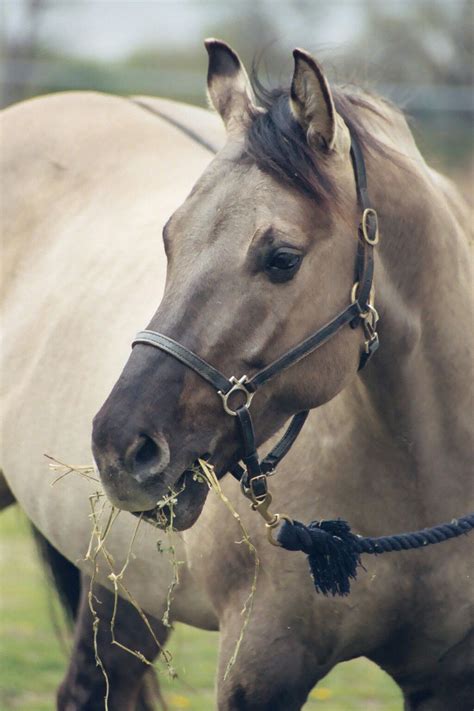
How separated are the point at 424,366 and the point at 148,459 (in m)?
0.74

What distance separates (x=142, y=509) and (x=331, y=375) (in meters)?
0.46

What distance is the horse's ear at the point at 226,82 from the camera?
2451 millimetres

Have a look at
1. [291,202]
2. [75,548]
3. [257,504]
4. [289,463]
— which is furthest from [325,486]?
[75,548]

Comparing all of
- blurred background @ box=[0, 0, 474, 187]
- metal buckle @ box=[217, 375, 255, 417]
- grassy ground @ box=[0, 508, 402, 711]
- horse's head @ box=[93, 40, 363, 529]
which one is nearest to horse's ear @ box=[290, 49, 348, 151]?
horse's head @ box=[93, 40, 363, 529]

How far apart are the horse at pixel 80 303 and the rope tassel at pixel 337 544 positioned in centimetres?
53

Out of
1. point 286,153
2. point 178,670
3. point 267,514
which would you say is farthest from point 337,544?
point 178,670

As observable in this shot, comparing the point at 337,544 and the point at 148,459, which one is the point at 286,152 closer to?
the point at 148,459

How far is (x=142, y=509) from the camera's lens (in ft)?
6.99

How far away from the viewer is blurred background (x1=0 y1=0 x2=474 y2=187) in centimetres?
1109

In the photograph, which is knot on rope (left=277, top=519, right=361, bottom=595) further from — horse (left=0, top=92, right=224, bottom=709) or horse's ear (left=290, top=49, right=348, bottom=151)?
horse's ear (left=290, top=49, right=348, bottom=151)

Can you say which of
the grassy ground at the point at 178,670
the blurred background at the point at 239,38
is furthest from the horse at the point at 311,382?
the blurred background at the point at 239,38

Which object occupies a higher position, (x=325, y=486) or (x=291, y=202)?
(x=291, y=202)

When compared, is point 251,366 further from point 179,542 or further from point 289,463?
point 179,542

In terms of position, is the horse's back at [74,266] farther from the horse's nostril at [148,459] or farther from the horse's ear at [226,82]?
the horse's nostril at [148,459]
